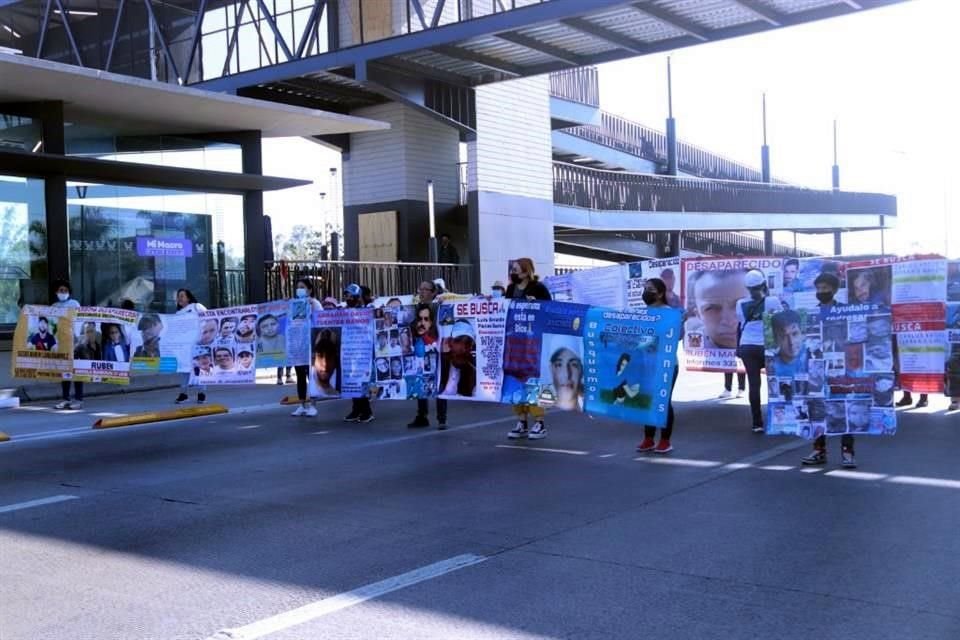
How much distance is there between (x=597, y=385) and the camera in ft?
34.9

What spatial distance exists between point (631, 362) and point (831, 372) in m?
2.15

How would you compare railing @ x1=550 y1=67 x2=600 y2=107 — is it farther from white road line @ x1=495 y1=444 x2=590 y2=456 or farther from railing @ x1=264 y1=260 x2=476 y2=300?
white road line @ x1=495 y1=444 x2=590 y2=456

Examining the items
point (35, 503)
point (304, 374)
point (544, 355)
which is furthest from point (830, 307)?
point (304, 374)

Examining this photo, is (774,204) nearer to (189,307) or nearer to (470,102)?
(470,102)

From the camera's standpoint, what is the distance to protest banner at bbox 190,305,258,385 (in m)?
14.2

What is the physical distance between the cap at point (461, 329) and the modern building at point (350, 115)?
8.32 meters

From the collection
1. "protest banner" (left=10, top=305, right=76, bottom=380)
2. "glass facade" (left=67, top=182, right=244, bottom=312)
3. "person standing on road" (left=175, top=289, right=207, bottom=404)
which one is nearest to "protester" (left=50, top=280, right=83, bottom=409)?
"protest banner" (left=10, top=305, right=76, bottom=380)

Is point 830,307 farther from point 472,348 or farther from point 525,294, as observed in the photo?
point 472,348

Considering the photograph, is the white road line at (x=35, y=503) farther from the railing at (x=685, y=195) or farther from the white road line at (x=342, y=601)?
the railing at (x=685, y=195)

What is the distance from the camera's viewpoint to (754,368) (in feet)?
37.4

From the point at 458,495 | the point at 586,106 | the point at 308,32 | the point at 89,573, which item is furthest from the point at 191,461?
the point at 586,106

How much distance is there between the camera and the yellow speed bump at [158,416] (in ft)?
43.0

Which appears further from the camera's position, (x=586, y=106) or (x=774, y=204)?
(x=774, y=204)

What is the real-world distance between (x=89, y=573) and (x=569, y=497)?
3.68 m
